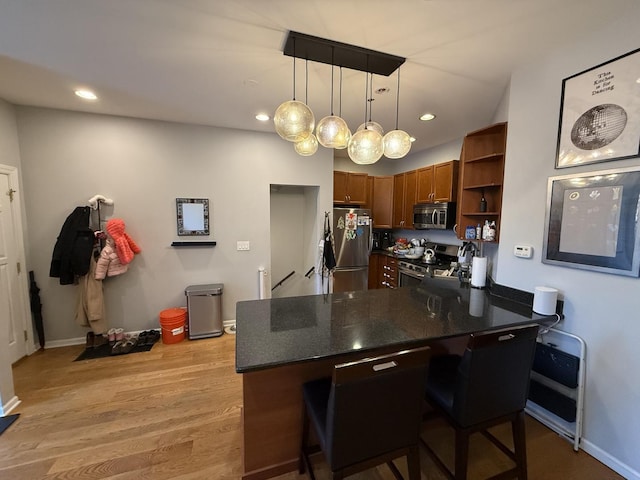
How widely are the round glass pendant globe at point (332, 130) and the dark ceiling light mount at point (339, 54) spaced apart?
495 millimetres

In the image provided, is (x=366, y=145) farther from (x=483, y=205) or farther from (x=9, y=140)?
(x=9, y=140)

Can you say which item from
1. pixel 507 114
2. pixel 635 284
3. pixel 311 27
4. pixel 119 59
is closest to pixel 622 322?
pixel 635 284

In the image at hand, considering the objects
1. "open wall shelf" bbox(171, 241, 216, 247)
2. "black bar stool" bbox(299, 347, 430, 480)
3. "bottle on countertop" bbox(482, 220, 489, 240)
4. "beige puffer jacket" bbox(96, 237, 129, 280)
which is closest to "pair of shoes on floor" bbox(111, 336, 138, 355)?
"beige puffer jacket" bbox(96, 237, 129, 280)

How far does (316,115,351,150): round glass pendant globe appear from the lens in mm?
1747

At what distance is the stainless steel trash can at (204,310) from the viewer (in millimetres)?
3320

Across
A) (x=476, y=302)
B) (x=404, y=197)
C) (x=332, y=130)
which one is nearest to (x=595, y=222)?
(x=476, y=302)

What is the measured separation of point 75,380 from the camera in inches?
97.1

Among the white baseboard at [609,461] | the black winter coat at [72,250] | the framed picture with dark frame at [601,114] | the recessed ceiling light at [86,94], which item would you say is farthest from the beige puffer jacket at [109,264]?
the white baseboard at [609,461]

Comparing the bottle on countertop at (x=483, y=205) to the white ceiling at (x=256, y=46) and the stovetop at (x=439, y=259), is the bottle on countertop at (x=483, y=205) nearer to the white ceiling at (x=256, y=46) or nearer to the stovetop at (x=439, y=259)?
the white ceiling at (x=256, y=46)

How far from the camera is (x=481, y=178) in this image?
9.15 ft

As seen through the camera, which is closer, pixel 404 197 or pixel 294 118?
pixel 294 118

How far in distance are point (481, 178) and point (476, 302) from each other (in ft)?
4.71

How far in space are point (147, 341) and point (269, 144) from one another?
2.96 metres

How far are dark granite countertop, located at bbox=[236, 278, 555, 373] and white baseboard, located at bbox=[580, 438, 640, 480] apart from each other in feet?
2.85
